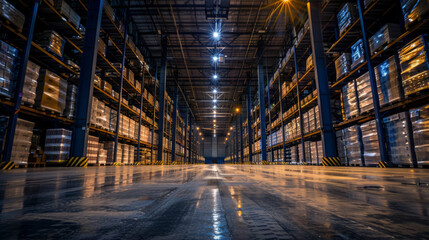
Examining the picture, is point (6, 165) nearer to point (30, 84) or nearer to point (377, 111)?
point (30, 84)

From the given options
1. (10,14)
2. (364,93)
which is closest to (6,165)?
(10,14)

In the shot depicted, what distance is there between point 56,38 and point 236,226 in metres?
10.4

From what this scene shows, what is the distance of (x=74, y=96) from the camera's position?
29.7 feet

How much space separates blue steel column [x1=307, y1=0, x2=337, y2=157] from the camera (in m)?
9.06

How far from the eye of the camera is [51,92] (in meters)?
7.80

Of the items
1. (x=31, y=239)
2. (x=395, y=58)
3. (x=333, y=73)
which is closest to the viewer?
(x=31, y=239)

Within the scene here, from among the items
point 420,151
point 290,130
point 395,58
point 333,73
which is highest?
point 333,73

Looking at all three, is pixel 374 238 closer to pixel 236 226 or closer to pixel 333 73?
pixel 236 226

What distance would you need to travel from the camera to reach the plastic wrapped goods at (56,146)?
8.18 metres

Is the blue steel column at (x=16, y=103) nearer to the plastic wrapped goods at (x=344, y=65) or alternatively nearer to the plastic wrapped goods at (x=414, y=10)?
the plastic wrapped goods at (x=414, y=10)

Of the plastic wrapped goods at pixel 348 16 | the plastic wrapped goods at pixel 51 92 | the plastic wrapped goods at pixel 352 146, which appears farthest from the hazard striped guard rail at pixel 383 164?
the plastic wrapped goods at pixel 51 92

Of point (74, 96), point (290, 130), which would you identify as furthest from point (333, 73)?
point (74, 96)

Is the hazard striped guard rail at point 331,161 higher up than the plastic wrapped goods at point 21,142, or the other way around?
the plastic wrapped goods at point 21,142

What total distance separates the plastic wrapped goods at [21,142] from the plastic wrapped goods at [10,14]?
2.97m
